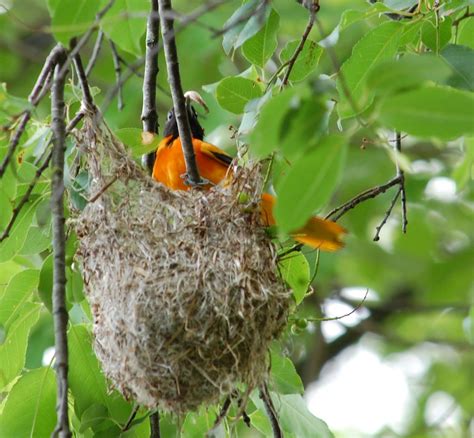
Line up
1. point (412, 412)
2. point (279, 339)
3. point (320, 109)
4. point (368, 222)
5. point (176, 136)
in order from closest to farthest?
point (320, 109) < point (279, 339) < point (176, 136) < point (368, 222) < point (412, 412)

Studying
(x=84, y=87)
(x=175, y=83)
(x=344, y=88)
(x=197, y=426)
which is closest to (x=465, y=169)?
(x=175, y=83)

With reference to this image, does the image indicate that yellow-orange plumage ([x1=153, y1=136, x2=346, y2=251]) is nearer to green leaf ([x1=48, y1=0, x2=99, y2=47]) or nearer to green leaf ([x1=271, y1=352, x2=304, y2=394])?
green leaf ([x1=271, y1=352, x2=304, y2=394])

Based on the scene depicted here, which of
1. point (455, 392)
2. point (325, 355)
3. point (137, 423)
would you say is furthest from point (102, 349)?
point (455, 392)

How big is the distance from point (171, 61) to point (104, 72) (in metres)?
3.64

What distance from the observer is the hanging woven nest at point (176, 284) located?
8.91ft

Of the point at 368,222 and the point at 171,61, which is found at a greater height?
the point at 368,222

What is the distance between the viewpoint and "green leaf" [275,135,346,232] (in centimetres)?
164

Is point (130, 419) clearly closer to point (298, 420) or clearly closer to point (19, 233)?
point (298, 420)

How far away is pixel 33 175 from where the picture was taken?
2865 millimetres

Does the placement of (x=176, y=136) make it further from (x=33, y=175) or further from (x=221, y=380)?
(x=221, y=380)

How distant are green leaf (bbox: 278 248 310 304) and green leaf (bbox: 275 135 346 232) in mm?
1484

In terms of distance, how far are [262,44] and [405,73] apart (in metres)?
1.48

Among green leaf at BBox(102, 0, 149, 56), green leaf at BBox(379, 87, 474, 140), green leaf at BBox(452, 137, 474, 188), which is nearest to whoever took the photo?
green leaf at BBox(379, 87, 474, 140)

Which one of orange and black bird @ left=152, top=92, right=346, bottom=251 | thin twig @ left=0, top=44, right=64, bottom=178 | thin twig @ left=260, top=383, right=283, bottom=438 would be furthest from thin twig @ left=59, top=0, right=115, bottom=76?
thin twig @ left=260, top=383, right=283, bottom=438
